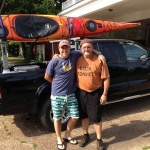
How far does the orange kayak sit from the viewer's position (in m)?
4.64

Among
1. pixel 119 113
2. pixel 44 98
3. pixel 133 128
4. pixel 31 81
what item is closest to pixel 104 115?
pixel 119 113

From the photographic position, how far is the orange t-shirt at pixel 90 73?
3703mm

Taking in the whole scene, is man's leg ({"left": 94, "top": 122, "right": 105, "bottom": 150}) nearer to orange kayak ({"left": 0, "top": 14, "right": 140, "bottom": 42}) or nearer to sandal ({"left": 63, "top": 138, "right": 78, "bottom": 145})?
sandal ({"left": 63, "top": 138, "right": 78, "bottom": 145})

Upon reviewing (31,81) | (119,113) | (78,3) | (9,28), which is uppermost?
(78,3)

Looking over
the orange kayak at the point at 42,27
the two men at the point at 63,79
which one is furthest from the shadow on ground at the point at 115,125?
the orange kayak at the point at 42,27

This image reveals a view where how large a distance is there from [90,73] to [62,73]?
1.41ft

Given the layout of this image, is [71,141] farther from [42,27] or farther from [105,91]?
[42,27]

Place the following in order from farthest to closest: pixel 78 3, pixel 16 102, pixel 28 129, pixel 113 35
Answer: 1. pixel 113 35
2. pixel 78 3
3. pixel 28 129
4. pixel 16 102

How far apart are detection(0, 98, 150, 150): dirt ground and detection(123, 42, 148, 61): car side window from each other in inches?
50.1

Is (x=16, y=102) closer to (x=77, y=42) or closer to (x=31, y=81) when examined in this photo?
(x=31, y=81)

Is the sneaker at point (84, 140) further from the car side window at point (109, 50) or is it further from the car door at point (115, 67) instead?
the car side window at point (109, 50)

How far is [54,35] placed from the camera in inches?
199

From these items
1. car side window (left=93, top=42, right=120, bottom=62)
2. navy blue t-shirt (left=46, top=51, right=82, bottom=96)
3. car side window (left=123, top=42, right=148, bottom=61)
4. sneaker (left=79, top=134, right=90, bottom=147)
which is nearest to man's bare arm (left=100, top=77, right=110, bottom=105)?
navy blue t-shirt (left=46, top=51, right=82, bottom=96)

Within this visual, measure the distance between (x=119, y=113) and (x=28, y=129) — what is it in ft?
6.97
